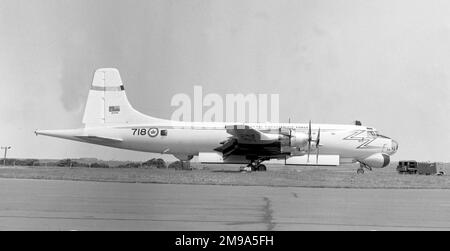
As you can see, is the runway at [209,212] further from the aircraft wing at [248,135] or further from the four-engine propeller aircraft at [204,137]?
the four-engine propeller aircraft at [204,137]

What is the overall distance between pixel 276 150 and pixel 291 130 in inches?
72.1

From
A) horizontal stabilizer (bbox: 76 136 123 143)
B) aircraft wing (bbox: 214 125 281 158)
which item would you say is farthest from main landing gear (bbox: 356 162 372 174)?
horizontal stabilizer (bbox: 76 136 123 143)

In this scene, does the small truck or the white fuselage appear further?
the small truck

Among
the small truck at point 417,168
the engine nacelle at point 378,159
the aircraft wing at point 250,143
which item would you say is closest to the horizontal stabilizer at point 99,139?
the aircraft wing at point 250,143

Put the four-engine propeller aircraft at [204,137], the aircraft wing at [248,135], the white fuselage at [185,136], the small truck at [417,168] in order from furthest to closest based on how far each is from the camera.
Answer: the small truck at [417,168]
the white fuselage at [185,136]
the four-engine propeller aircraft at [204,137]
the aircraft wing at [248,135]

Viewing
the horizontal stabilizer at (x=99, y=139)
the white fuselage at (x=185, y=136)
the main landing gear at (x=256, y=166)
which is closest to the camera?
the main landing gear at (x=256, y=166)

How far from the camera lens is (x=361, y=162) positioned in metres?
39.3

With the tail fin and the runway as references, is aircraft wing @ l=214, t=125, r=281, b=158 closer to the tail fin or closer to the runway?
the tail fin

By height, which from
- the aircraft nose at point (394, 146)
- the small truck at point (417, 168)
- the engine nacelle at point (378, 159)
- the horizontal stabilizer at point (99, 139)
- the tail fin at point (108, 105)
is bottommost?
the small truck at point (417, 168)

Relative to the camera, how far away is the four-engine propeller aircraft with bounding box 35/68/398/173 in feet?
116

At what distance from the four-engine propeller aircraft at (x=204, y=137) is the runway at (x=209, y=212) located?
66.6 ft

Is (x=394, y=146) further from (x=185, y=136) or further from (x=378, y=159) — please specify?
(x=185, y=136)

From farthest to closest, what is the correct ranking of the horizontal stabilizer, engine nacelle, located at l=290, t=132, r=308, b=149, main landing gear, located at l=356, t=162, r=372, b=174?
the horizontal stabilizer, main landing gear, located at l=356, t=162, r=372, b=174, engine nacelle, located at l=290, t=132, r=308, b=149

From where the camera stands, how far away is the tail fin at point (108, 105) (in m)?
37.7
